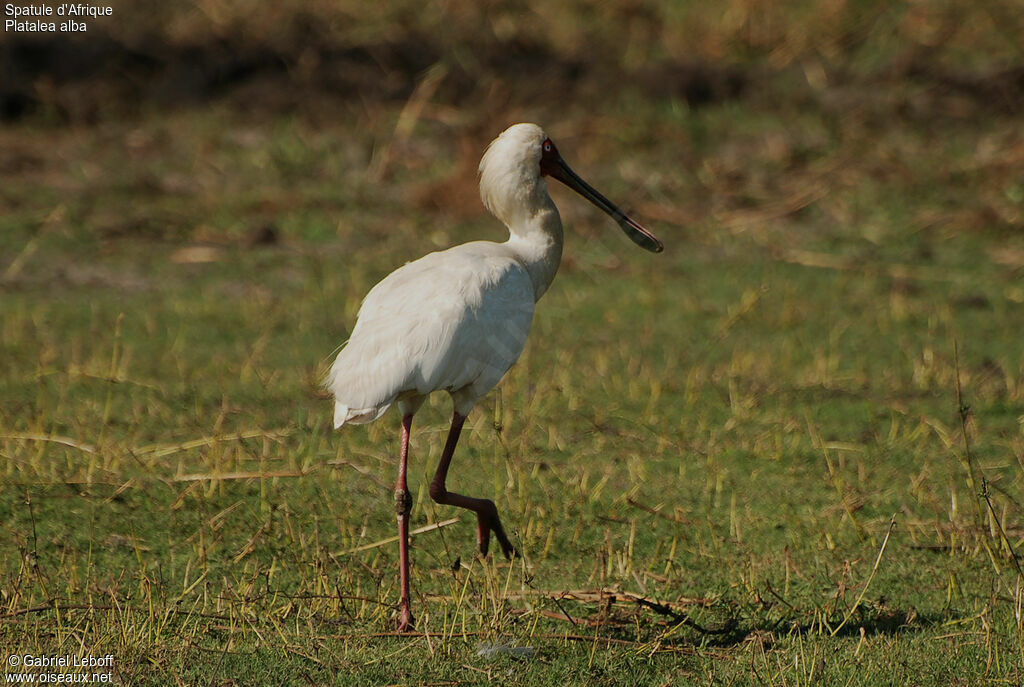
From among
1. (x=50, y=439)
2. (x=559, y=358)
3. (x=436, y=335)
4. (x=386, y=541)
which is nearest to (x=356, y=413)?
(x=436, y=335)

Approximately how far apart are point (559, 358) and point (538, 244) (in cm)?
301

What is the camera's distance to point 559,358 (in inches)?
346

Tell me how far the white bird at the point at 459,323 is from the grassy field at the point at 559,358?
1.55ft

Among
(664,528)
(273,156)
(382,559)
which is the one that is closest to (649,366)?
(664,528)

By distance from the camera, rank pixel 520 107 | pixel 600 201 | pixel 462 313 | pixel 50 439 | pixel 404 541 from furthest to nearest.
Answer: pixel 520 107
pixel 50 439
pixel 600 201
pixel 462 313
pixel 404 541

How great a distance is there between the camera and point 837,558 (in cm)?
577

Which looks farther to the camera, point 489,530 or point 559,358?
point 559,358

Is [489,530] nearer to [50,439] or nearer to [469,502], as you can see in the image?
[469,502]

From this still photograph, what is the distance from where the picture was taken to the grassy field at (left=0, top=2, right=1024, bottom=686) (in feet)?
16.1

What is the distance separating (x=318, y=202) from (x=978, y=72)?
6.45 meters

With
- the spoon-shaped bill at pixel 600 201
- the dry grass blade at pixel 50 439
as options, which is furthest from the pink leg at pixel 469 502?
the dry grass blade at pixel 50 439

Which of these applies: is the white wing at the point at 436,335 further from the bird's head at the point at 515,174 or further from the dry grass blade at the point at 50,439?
the dry grass blade at the point at 50,439

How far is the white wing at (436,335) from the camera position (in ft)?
16.8

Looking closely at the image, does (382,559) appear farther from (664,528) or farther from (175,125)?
(175,125)
